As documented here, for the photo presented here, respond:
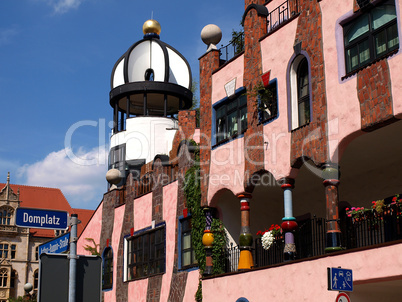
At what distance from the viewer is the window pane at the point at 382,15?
543 inches

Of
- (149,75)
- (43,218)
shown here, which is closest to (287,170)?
(43,218)

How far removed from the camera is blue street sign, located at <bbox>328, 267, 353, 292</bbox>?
10961 millimetres

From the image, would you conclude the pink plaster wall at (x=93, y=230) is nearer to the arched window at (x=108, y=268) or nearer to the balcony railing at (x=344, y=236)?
the arched window at (x=108, y=268)

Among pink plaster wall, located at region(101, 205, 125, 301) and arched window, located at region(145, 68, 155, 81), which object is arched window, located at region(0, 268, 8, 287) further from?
pink plaster wall, located at region(101, 205, 125, 301)

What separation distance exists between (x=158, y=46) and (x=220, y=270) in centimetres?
1909

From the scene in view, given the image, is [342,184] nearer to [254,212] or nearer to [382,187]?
[382,187]

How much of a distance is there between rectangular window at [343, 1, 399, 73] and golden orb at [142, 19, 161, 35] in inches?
925

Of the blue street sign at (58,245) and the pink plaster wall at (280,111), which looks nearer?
the blue street sign at (58,245)

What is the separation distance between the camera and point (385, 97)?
44.5ft

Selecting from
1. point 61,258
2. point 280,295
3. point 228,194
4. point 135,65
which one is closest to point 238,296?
point 280,295

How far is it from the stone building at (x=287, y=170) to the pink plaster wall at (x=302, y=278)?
28 mm

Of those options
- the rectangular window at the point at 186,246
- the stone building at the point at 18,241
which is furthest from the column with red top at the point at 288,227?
the stone building at the point at 18,241

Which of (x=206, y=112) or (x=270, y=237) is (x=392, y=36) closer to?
(x=270, y=237)

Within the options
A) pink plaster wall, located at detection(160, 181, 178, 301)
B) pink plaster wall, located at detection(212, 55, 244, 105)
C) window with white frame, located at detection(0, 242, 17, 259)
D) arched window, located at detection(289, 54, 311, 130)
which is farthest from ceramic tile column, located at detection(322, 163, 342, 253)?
window with white frame, located at detection(0, 242, 17, 259)
